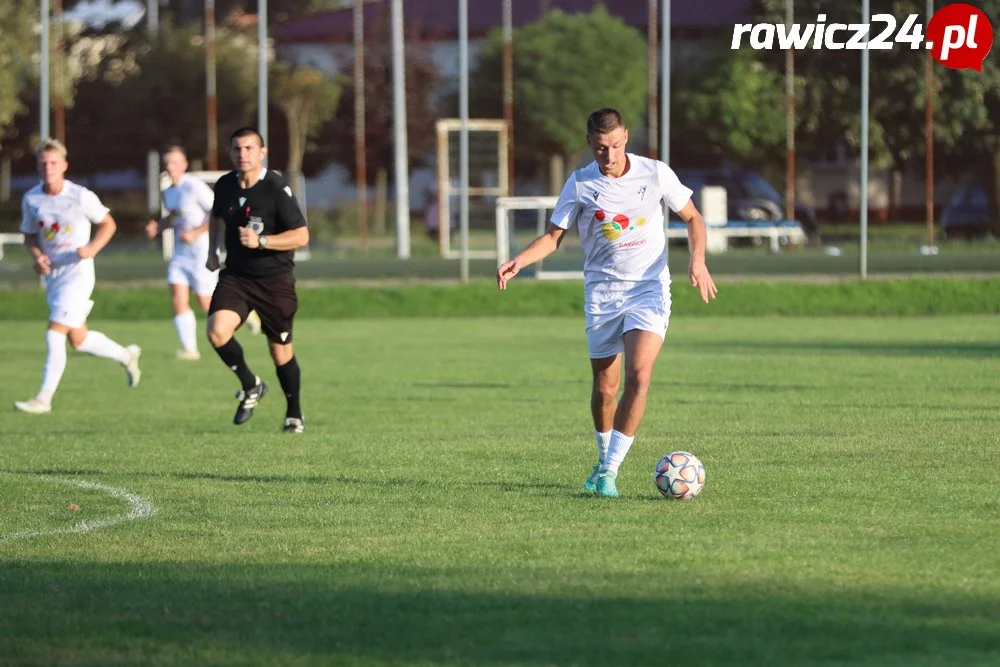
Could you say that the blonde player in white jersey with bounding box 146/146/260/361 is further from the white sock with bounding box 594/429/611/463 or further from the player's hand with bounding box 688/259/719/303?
the player's hand with bounding box 688/259/719/303

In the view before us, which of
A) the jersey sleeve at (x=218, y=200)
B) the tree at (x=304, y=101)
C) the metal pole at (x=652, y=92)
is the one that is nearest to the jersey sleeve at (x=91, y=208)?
the jersey sleeve at (x=218, y=200)

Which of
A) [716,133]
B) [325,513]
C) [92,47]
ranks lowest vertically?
[325,513]

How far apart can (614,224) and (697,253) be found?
1.65 feet

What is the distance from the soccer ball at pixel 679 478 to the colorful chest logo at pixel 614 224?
1295 millimetres

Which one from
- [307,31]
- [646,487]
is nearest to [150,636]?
[646,487]

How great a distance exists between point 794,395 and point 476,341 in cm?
868

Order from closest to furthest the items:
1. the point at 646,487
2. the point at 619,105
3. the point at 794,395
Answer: the point at 646,487, the point at 794,395, the point at 619,105

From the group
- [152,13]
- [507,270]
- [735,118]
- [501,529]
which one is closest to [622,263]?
[507,270]

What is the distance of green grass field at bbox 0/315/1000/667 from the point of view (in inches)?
248

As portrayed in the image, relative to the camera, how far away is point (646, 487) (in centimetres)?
1025

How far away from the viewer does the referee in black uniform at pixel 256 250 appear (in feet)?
43.1

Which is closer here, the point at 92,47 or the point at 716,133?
the point at 716,133

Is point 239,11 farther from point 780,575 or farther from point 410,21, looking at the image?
point 780,575

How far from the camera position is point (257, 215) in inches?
520
